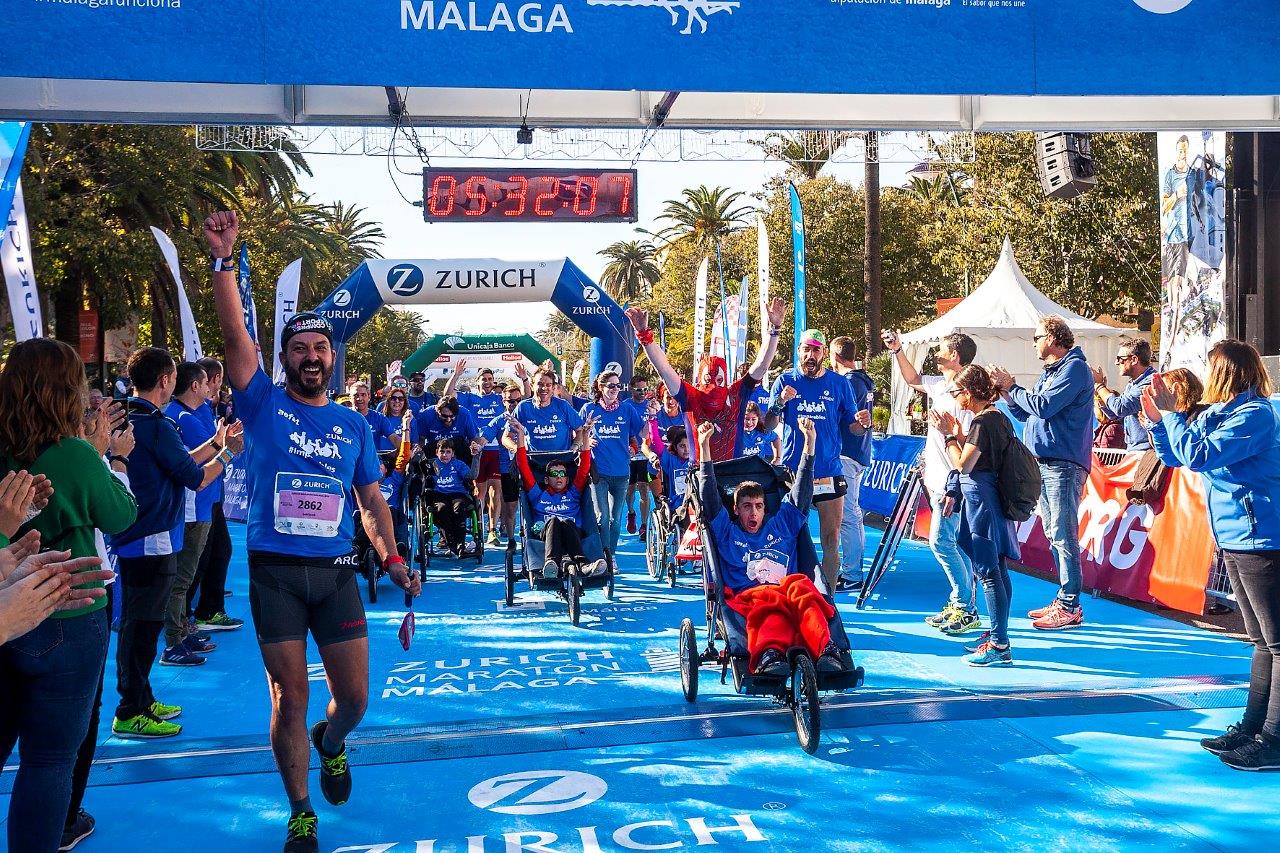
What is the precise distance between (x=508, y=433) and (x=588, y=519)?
1.21 meters

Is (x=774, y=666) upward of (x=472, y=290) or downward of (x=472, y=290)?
downward

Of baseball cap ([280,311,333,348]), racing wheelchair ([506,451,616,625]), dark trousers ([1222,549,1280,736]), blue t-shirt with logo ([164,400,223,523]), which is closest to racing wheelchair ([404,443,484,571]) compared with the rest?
racing wheelchair ([506,451,616,625])

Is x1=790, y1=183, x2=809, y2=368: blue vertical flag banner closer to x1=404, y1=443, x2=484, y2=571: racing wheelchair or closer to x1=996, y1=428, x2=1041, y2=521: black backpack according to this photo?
x1=404, y1=443, x2=484, y2=571: racing wheelchair

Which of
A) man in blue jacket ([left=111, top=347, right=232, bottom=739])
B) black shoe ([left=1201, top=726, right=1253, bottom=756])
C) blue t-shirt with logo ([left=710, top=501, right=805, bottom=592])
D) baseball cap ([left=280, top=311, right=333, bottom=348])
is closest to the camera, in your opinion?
baseball cap ([left=280, top=311, right=333, bottom=348])

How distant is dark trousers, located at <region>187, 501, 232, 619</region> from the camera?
29.1 feet

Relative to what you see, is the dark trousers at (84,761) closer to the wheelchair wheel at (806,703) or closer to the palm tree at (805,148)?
the wheelchair wheel at (806,703)

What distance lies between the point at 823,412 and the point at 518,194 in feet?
19.4

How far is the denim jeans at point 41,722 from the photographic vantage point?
338 cm

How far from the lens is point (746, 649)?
19.6 feet

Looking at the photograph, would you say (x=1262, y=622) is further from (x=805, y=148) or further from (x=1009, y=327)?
(x=1009, y=327)

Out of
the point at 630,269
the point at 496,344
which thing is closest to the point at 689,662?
the point at 496,344

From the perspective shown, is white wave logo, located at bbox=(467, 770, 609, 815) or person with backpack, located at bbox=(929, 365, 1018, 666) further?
person with backpack, located at bbox=(929, 365, 1018, 666)

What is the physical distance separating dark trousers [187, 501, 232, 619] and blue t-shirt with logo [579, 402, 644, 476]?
339 centimetres

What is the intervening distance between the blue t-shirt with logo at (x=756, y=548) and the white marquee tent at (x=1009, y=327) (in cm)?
1588
